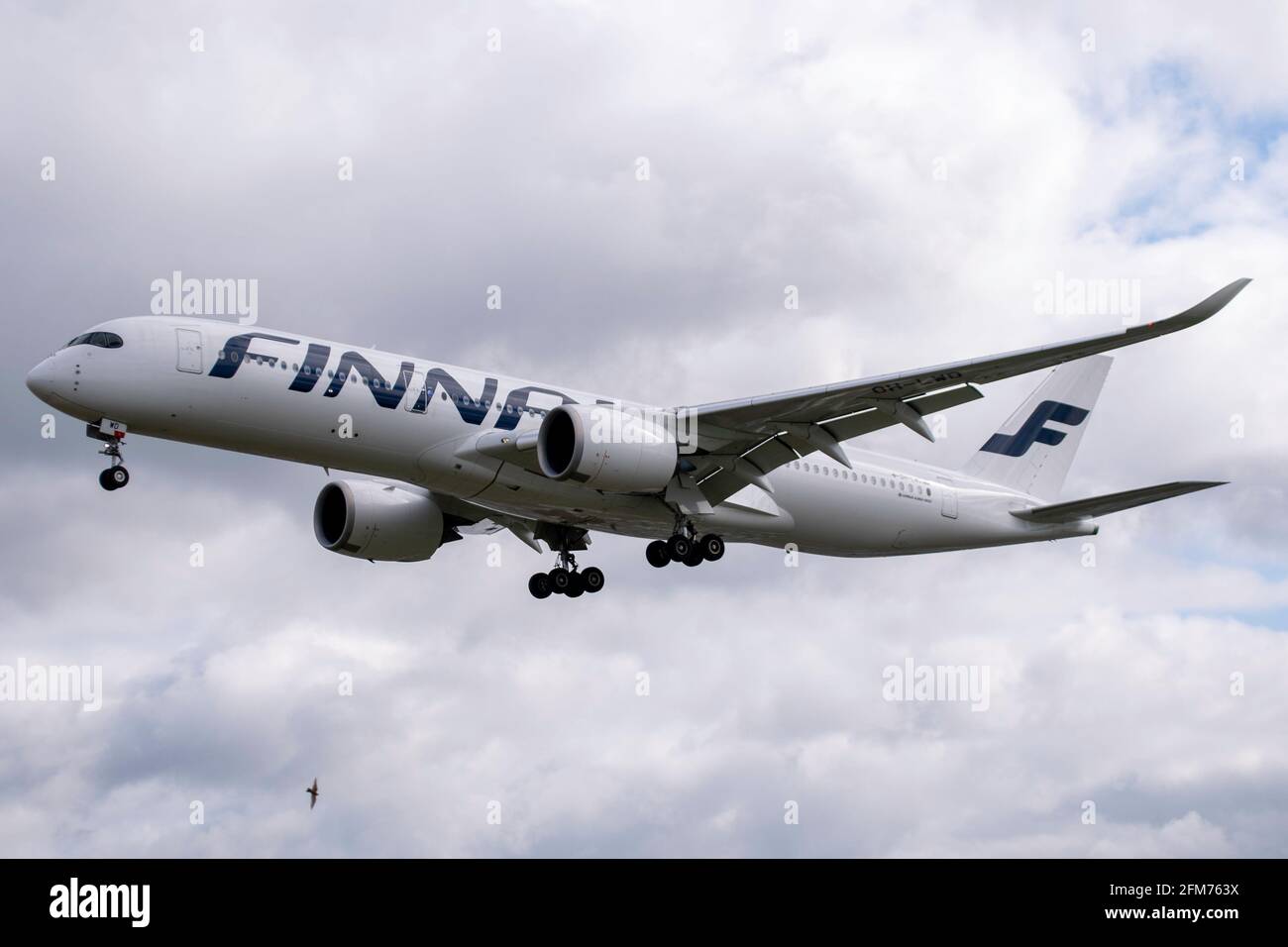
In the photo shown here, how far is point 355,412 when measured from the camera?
1281 inches

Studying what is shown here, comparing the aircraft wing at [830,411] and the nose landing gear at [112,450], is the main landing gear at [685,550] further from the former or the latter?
the nose landing gear at [112,450]

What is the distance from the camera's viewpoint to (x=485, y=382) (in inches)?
1371

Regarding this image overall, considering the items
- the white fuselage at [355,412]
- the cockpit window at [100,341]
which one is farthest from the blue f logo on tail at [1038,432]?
the cockpit window at [100,341]

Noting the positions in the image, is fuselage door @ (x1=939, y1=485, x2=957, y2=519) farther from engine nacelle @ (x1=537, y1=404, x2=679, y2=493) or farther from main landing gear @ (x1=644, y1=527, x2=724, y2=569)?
engine nacelle @ (x1=537, y1=404, x2=679, y2=493)

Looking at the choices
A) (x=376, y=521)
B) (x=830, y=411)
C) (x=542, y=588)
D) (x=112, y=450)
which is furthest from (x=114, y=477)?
(x=830, y=411)

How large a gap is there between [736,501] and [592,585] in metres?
5.71

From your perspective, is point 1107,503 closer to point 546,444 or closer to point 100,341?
point 546,444

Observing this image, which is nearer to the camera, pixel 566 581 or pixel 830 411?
pixel 830 411

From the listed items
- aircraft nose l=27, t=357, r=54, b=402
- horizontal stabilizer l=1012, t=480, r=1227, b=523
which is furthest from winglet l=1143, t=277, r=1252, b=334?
aircraft nose l=27, t=357, r=54, b=402

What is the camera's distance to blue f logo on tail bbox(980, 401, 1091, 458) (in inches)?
1778

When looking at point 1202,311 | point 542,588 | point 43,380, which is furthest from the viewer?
point 542,588

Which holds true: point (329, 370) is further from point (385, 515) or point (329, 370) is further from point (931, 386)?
point (931, 386)

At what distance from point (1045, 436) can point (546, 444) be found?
19009 mm

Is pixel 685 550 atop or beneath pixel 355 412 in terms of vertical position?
beneath
